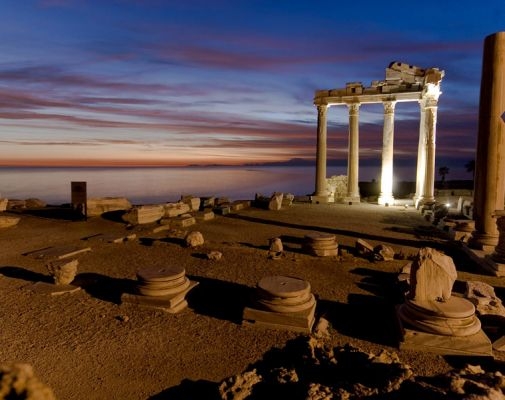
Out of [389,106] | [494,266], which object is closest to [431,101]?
[389,106]

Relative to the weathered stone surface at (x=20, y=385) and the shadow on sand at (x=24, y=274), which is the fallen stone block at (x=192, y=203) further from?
the weathered stone surface at (x=20, y=385)

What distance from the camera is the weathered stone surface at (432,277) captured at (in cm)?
717

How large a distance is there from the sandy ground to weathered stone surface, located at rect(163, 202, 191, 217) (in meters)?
3.46

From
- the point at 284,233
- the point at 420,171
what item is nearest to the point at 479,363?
the point at 284,233

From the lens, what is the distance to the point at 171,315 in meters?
7.90

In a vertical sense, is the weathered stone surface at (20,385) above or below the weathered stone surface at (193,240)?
above

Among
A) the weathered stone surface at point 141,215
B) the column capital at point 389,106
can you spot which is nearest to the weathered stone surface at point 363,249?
the weathered stone surface at point 141,215

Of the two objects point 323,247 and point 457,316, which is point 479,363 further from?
point 323,247

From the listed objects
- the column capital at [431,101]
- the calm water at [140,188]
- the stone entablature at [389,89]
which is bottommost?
the calm water at [140,188]

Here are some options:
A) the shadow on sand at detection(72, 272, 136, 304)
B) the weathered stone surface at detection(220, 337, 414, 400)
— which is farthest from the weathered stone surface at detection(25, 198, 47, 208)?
the weathered stone surface at detection(220, 337, 414, 400)

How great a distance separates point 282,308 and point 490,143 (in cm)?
925

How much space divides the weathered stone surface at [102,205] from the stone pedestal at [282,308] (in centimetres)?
1361

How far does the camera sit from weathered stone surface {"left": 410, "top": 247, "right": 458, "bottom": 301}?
7172mm

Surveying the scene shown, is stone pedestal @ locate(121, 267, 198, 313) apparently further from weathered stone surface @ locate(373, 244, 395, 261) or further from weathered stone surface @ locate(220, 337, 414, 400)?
weathered stone surface @ locate(373, 244, 395, 261)
